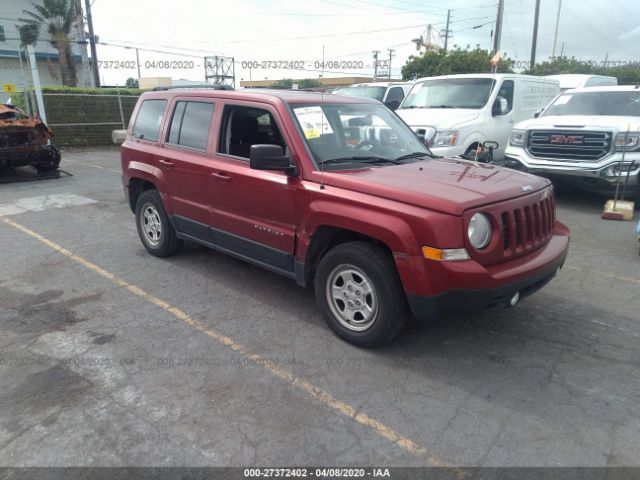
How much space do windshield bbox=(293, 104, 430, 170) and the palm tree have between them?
34.1 metres

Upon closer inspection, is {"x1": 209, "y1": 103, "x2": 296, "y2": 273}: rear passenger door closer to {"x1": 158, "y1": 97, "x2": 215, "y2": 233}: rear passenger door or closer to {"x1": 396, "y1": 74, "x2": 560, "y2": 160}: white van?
{"x1": 158, "y1": 97, "x2": 215, "y2": 233}: rear passenger door

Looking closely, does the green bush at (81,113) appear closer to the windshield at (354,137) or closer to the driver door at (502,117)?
the driver door at (502,117)

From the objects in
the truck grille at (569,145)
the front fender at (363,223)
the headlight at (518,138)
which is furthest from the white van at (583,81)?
the front fender at (363,223)

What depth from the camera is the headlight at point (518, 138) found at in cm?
873

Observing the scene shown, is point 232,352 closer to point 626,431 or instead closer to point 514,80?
point 626,431

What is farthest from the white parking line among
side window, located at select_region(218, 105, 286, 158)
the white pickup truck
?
the white pickup truck

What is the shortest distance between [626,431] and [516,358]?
88 cm

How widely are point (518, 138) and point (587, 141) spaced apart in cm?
118

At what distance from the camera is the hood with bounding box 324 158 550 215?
3254 millimetres

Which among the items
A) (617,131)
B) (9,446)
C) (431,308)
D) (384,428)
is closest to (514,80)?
(617,131)

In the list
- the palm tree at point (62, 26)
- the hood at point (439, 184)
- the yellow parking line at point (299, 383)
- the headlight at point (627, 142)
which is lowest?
the yellow parking line at point (299, 383)

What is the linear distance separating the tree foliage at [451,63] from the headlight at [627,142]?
23752 millimetres

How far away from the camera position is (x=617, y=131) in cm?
774

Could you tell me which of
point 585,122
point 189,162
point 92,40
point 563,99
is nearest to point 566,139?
point 585,122
